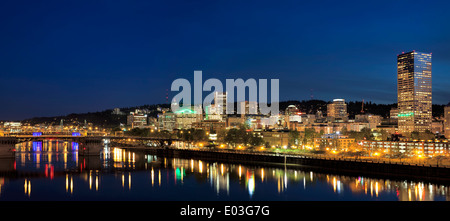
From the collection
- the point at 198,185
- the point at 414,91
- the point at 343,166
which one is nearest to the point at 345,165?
the point at 343,166

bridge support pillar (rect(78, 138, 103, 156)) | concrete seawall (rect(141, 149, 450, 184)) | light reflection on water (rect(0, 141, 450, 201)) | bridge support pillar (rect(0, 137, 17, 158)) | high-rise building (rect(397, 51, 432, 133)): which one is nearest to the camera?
light reflection on water (rect(0, 141, 450, 201))

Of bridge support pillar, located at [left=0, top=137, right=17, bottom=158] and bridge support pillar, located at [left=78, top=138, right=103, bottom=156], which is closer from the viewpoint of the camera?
bridge support pillar, located at [left=0, top=137, right=17, bottom=158]

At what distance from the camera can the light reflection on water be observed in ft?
135

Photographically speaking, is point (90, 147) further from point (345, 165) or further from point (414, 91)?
point (414, 91)

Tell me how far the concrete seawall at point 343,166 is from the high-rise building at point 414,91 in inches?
4631

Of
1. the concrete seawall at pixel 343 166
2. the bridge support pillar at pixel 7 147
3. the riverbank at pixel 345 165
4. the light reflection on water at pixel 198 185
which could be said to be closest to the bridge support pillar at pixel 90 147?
the bridge support pillar at pixel 7 147

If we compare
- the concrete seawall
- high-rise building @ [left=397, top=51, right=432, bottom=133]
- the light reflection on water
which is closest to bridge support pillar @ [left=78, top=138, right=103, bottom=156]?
the concrete seawall

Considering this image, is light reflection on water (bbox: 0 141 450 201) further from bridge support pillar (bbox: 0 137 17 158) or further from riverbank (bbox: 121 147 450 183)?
bridge support pillar (bbox: 0 137 17 158)

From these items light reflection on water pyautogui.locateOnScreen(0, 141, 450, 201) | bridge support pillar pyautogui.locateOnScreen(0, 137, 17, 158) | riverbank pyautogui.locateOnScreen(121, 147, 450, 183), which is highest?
bridge support pillar pyautogui.locateOnScreen(0, 137, 17, 158)

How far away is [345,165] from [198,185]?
73.6 feet

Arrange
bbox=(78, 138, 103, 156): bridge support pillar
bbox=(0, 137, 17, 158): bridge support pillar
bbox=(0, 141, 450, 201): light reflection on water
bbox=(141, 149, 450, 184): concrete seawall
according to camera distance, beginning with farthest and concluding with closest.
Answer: bbox=(78, 138, 103, 156): bridge support pillar
bbox=(0, 137, 17, 158): bridge support pillar
bbox=(141, 149, 450, 184): concrete seawall
bbox=(0, 141, 450, 201): light reflection on water
